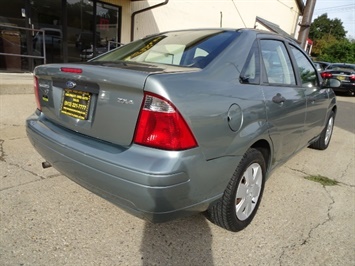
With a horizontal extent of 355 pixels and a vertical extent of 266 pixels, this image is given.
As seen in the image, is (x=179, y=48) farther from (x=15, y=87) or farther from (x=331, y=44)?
(x=331, y=44)

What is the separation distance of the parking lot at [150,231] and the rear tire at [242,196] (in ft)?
0.45

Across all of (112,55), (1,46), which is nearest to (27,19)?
(1,46)

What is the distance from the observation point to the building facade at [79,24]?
7.87 m

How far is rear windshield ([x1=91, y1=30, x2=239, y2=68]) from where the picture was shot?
7.37 ft

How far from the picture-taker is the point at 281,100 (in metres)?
2.62

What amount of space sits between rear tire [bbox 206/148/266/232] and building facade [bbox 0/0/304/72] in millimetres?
6886

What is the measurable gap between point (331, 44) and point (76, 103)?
52.3 m

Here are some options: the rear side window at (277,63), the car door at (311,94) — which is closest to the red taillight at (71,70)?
the rear side window at (277,63)

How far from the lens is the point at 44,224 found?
7.61ft

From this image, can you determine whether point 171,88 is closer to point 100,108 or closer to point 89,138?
point 100,108

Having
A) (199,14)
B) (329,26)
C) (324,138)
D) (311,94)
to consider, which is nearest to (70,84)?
(311,94)

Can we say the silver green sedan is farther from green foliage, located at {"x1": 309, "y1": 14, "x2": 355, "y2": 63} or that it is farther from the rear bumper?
green foliage, located at {"x1": 309, "y1": 14, "x2": 355, "y2": 63}

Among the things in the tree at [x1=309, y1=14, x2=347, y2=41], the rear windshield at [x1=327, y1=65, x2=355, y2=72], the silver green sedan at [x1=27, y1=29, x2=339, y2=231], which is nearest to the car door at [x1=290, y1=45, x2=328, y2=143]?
the silver green sedan at [x1=27, y1=29, x2=339, y2=231]

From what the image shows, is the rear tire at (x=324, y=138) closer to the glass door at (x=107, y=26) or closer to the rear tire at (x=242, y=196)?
the rear tire at (x=242, y=196)
